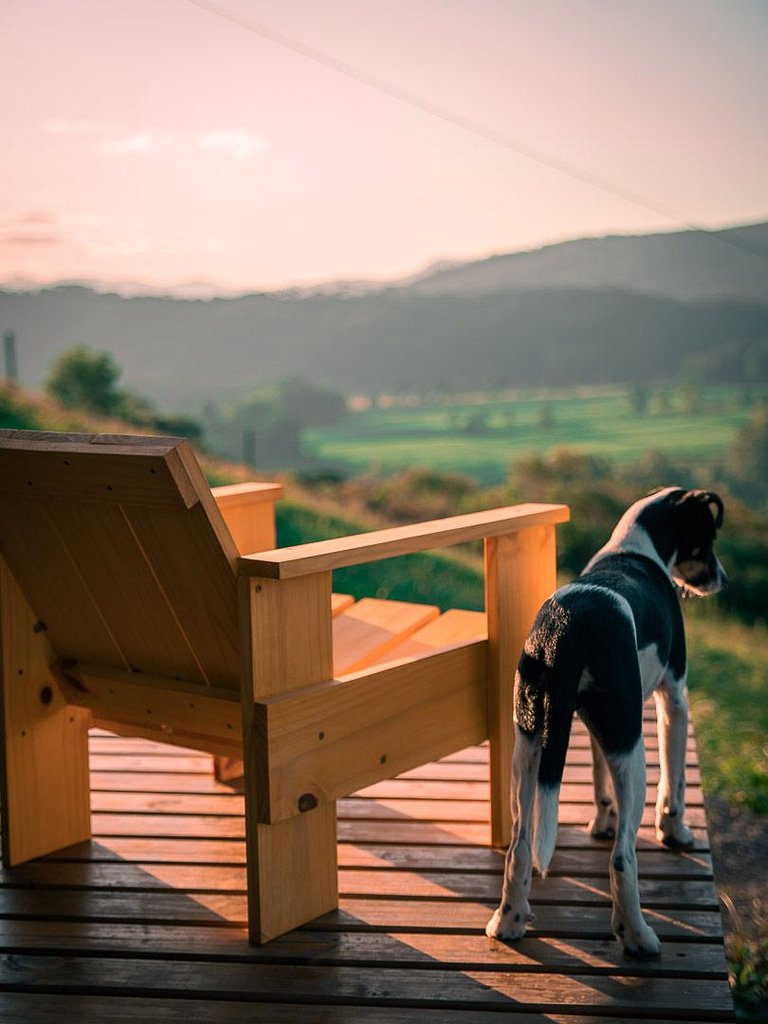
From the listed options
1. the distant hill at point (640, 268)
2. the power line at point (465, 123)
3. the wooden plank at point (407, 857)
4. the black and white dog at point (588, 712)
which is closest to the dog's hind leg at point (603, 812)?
the wooden plank at point (407, 857)

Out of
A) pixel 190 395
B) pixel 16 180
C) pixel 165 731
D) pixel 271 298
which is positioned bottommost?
pixel 165 731

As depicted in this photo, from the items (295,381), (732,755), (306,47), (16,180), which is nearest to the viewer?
(732,755)

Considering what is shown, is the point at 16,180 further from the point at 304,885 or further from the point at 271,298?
the point at 304,885

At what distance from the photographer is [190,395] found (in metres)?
13.6

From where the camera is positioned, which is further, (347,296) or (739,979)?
(347,296)

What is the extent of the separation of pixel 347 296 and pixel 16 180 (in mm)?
4151

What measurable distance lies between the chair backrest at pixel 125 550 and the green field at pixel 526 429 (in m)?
10.6

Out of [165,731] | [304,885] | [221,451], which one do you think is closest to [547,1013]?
[304,885]

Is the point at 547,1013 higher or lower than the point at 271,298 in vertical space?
lower

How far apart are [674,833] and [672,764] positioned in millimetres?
152

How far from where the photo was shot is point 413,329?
13.9 metres

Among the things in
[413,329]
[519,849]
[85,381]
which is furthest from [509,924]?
[413,329]

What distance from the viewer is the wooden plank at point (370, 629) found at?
94.3 inches

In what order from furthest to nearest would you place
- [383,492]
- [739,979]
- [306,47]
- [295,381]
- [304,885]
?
[295,381], [383,492], [306,47], [739,979], [304,885]
